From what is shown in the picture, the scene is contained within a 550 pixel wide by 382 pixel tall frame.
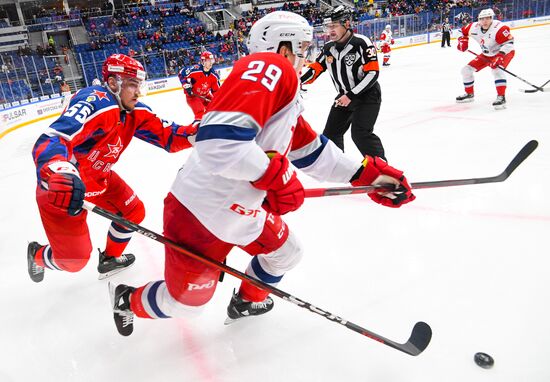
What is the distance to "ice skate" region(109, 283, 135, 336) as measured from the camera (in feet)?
5.81

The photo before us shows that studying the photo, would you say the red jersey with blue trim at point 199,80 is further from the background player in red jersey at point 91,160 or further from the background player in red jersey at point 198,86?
the background player in red jersey at point 91,160

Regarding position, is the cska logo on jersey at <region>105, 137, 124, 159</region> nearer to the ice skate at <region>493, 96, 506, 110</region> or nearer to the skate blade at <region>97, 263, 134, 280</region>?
the skate blade at <region>97, 263, 134, 280</region>

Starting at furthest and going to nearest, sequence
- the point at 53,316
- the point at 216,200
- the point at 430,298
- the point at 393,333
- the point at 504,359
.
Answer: the point at 53,316, the point at 430,298, the point at 393,333, the point at 504,359, the point at 216,200

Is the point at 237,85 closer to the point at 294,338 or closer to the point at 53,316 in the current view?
the point at 294,338

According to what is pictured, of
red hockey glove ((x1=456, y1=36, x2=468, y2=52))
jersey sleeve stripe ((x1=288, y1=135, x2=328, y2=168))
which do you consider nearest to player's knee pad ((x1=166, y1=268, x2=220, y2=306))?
jersey sleeve stripe ((x1=288, y1=135, x2=328, y2=168))

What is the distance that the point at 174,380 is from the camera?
5.50 ft

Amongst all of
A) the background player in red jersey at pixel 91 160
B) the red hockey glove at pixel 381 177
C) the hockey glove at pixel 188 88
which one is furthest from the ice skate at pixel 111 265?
the hockey glove at pixel 188 88

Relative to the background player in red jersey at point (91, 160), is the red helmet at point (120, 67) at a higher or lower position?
higher

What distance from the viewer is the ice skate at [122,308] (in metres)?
1.77

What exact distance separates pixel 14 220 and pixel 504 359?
379 centimetres

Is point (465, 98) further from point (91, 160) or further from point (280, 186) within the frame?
point (280, 186)

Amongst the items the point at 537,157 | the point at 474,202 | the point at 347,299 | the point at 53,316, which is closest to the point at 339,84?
the point at 474,202

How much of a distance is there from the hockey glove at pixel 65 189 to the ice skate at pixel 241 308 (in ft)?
2.72

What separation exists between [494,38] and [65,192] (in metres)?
6.50
